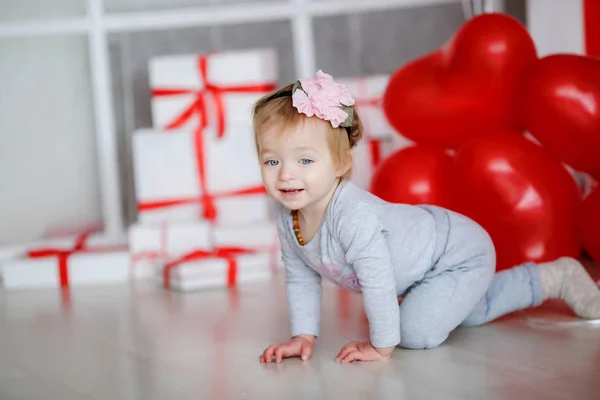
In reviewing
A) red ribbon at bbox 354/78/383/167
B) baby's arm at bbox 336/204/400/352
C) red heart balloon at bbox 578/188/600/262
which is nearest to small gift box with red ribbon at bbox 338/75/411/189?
red ribbon at bbox 354/78/383/167

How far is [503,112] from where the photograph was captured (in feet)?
6.24

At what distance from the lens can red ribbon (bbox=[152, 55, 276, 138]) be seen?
2473mm

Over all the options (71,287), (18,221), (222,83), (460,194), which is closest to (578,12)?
(460,194)

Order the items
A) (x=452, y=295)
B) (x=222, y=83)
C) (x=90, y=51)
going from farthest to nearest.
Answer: (x=90, y=51) → (x=222, y=83) → (x=452, y=295)

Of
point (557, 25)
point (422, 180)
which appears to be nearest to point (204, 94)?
point (422, 180)

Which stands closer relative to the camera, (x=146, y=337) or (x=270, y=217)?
(x=146, y=337)

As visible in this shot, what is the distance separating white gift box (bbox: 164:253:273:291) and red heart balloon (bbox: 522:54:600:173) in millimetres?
833

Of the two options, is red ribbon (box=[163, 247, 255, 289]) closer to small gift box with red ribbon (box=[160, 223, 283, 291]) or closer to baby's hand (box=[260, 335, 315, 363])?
small gift box with red ribbon (box=[160, 223, 283, 291])

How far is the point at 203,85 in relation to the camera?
8.15 feet

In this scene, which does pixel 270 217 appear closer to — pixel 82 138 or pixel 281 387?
pixel 82 138

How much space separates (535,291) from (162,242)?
123cm

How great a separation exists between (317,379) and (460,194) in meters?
0.77

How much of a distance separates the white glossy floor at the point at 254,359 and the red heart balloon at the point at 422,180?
0.28 m

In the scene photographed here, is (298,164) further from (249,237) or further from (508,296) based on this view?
(249,237)
